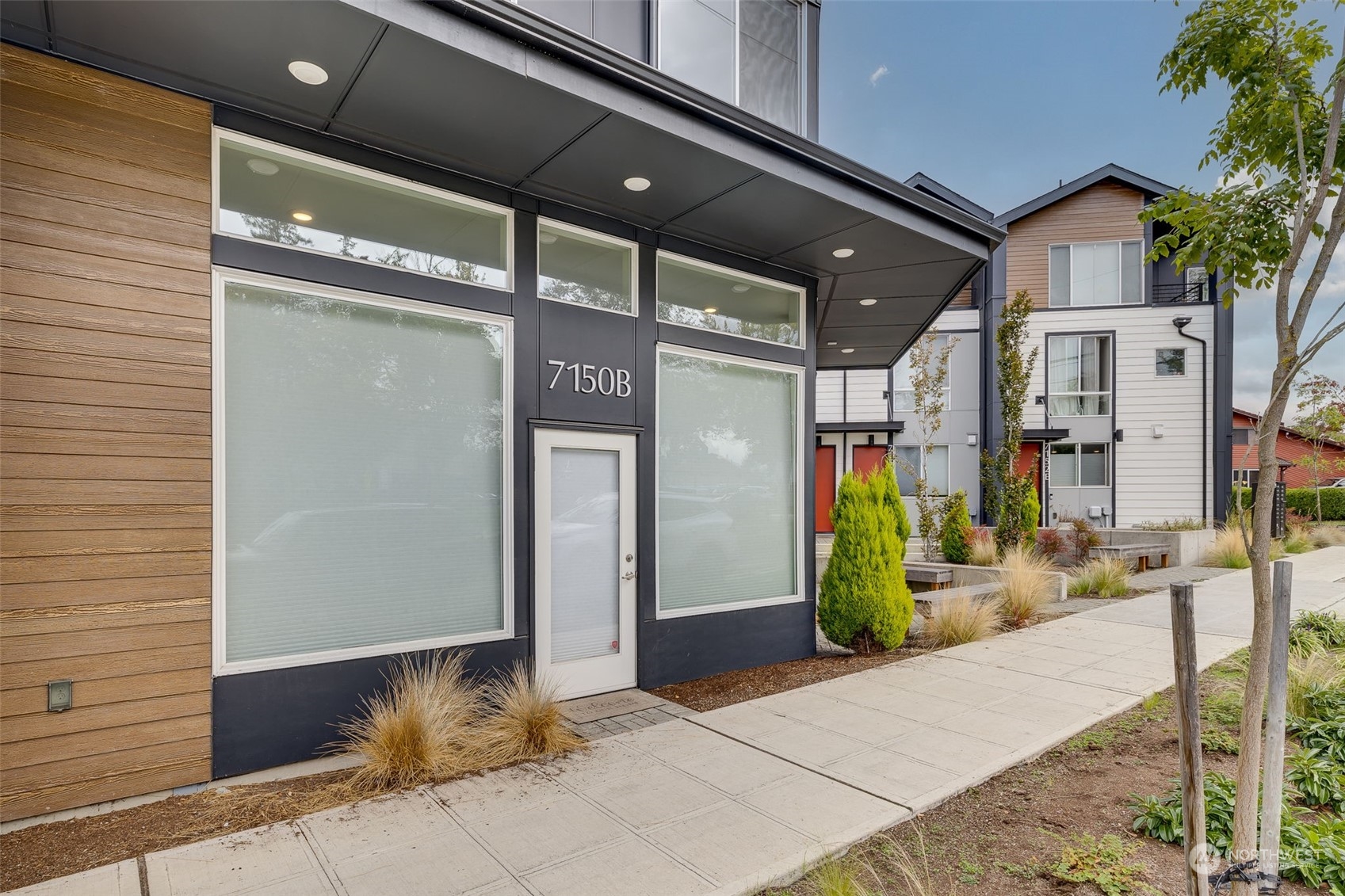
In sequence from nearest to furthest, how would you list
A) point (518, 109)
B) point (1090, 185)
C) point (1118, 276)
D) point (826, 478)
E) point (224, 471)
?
point (224, 471) < point (518, 109) < point (1118, 276) < point (1090, 185) < point (826, 478)

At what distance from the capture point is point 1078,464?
59.8ft

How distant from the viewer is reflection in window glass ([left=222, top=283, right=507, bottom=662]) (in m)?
4.19

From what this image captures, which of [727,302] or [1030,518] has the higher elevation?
[727,302]

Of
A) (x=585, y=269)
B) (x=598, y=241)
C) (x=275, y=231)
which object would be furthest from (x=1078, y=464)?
(x=275, y=231)

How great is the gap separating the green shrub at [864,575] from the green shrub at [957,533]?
16.7 feet

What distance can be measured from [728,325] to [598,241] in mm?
1509

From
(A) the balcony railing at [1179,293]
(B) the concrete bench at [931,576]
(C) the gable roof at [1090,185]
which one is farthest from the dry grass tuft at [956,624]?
(A) the balcony railing at [1179,293]

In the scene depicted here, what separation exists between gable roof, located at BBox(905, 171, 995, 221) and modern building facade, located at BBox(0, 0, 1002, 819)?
38.8 ft

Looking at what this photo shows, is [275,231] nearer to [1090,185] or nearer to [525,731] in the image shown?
[525,731]

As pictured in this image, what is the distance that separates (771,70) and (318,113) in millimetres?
4567

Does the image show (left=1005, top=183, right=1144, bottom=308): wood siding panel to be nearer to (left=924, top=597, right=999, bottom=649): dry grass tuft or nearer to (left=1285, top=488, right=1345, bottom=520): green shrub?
(left=1285, top=488, right=1345, bottom=520): green shrub

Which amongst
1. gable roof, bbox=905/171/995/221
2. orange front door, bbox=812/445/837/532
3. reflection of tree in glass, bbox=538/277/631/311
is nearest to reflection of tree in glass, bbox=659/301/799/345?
reflection of tree in glass, bbox=538/277/631/311

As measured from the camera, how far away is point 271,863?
10.3ft

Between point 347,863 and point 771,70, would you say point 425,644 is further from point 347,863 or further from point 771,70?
point 771,70
